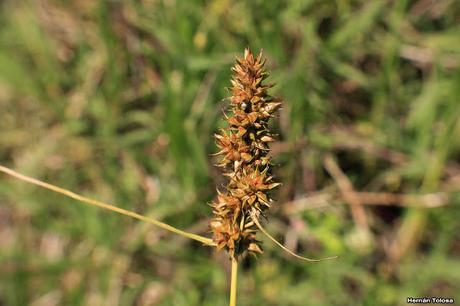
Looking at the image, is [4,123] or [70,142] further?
[4,123]

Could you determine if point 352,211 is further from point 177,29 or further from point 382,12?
point 177,29

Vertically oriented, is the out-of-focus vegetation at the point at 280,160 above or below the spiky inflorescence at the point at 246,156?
above

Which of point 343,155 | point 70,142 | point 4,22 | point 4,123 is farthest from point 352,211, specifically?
point 4,22

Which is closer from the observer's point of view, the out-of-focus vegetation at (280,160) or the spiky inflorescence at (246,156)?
the spiky inflorescence at (246,156)

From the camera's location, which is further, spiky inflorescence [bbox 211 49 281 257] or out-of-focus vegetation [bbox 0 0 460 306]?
out-of-focus vegetation [bbox 0 0 460 306]

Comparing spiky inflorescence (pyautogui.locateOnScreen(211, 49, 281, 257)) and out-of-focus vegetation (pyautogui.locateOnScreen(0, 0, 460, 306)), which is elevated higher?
out-of-focus vegetation (pyautogui.locateOnScreen(0, 0, 460, 306))
